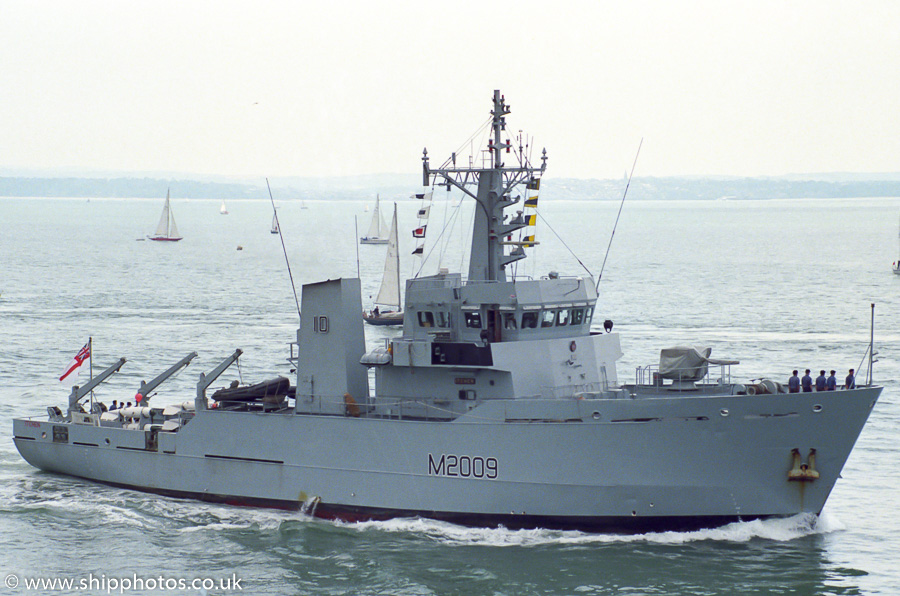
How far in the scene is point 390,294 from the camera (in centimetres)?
5259

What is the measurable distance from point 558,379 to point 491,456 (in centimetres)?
217

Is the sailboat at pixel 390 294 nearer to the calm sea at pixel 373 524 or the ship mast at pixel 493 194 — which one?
the calm sea at pixel 373 524

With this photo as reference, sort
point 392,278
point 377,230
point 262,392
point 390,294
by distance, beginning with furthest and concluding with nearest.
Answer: point 377,230
point 390,294
point 392,278
point 262,392

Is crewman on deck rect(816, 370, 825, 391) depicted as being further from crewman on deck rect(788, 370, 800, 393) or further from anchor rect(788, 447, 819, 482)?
anchor rect(788, 447, 819, 482)

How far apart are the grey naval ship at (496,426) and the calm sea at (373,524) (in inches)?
22.7

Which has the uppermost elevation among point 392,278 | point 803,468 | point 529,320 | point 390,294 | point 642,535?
point 392,278

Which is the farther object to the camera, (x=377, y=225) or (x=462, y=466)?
(x=377, y=225)

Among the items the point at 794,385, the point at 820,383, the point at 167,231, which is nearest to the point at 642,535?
the point at 794,385

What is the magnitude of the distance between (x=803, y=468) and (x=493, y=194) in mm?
8321

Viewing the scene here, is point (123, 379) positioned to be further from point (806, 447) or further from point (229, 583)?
point (806, 447)

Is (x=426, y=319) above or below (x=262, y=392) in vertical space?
→ above

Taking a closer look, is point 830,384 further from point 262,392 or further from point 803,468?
point 262,392

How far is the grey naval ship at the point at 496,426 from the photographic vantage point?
19219mm

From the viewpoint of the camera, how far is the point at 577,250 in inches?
4397
